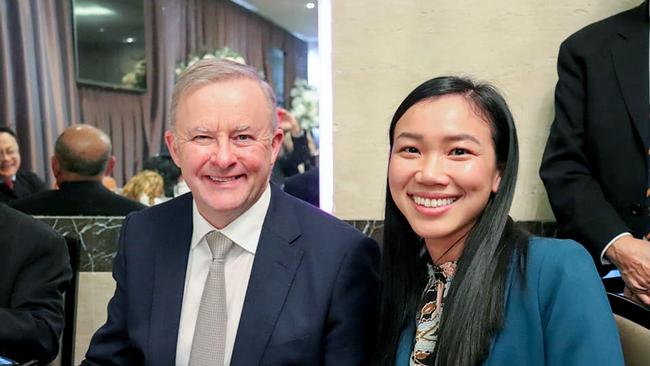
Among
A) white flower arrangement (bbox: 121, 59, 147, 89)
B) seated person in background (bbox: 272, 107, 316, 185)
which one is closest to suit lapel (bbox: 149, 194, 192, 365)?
seated person in background (bbox: 272, 107, 316, 185)

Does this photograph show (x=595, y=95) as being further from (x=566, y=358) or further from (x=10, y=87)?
(x=10, y=87)

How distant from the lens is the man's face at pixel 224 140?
1.39 metres

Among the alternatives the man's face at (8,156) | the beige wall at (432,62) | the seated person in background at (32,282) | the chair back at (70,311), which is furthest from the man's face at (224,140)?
the man's face at (8,156)

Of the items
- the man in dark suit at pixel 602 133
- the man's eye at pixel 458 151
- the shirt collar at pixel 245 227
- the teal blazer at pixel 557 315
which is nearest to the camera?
the teal blazer at pixel 557 315

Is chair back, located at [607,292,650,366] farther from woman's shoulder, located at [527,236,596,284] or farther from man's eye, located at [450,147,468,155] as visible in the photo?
man's eye, located at [450,147,468,155]

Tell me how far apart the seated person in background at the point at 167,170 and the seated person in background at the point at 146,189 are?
0.02 meters

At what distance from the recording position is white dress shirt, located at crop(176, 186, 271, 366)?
4.79ft

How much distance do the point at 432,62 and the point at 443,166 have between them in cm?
121

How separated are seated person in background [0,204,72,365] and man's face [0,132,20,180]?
1.01 metres

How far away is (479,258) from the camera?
1.23 metres

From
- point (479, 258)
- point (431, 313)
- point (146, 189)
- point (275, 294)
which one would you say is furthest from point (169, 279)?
point (146, 189)

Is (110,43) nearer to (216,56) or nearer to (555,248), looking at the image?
(216,56)

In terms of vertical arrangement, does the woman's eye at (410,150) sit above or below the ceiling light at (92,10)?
below

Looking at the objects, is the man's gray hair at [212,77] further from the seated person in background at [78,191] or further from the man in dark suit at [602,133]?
the seated person in background at [78,191]
